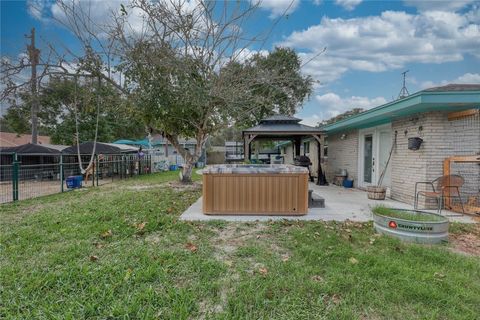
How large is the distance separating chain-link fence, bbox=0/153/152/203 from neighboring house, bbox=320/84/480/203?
9860 millimetres

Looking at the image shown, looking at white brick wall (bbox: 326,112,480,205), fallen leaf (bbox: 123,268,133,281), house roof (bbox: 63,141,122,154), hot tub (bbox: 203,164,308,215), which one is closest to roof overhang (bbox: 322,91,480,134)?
white brick wall (bbox: 326,112,480,205)

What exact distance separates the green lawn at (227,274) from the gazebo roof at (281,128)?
507 cm

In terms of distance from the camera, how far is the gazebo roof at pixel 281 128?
8.98 m

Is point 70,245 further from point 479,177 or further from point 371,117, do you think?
point 479,177

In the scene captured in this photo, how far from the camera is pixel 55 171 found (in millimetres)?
12844

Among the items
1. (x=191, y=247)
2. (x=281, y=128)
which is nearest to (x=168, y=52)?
(x=281, y=128)

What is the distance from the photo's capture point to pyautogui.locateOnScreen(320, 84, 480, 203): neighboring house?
536 cm

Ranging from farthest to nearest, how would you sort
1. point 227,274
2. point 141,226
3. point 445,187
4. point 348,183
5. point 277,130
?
point 348,183 → point 277,130 → point 445,187 → point 141,226 → point 227,274

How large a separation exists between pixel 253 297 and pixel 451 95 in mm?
5375

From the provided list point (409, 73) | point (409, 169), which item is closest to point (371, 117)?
point (409, 169)

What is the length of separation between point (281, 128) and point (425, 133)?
421 cm

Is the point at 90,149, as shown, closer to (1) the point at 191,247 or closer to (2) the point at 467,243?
(1) the point at 191,247

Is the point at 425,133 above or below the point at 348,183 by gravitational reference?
above

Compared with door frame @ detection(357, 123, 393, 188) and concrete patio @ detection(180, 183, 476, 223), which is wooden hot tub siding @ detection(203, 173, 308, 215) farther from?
door frame @ detection(357, 123, 393, 188)
